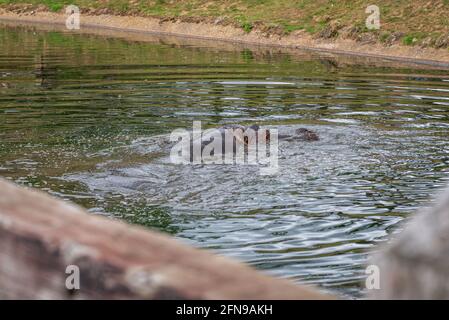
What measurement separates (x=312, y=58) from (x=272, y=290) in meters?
24.7

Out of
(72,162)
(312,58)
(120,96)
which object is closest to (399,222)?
(72,162)

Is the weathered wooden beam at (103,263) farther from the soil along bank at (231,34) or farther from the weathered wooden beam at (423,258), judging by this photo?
the soil along bank at (231,34)

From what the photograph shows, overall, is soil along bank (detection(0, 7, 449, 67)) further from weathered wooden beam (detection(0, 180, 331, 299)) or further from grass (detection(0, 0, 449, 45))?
weathered wooden beam (detection(0, 180, 331, 299))

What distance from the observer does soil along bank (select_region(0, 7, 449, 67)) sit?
26.5m

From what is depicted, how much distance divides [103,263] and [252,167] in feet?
27.8

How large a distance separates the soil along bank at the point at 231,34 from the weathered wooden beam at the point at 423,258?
23.8 meters

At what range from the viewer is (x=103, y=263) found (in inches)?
87.4

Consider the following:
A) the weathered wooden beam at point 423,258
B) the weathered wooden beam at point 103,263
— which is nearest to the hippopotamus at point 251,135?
the weathered wooden beam at point 103,263

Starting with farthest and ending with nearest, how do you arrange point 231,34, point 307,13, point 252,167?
point 231,34 < point 307,13 < point 252,167

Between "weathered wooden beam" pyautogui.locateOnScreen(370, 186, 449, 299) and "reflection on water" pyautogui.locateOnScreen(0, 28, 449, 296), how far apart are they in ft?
14.9

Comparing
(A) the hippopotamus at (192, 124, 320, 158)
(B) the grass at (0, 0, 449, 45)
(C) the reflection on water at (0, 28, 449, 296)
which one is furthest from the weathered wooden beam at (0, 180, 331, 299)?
(B) the grass at (0, 0, 449, 45)

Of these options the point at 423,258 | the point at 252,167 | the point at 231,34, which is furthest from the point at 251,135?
the point at 231,34

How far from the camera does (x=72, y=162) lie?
10922 millimetres

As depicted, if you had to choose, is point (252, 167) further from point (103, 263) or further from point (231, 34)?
point (231, 34)
